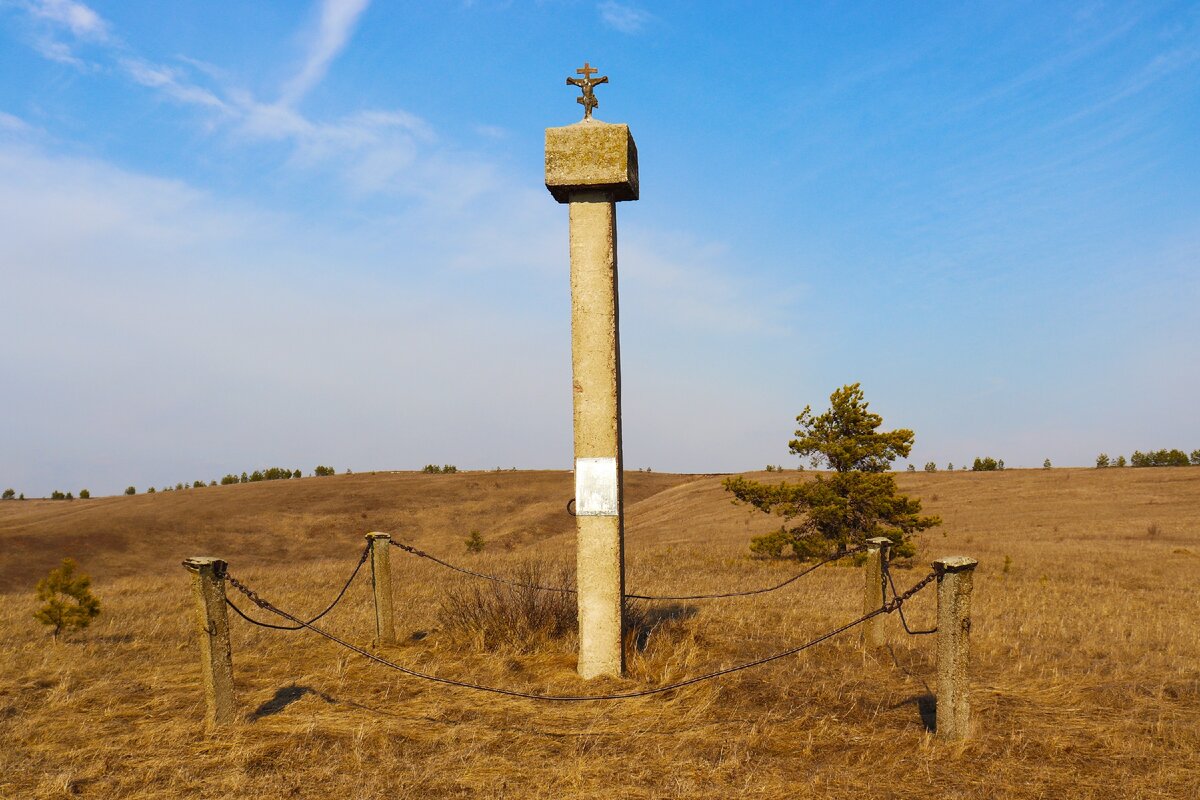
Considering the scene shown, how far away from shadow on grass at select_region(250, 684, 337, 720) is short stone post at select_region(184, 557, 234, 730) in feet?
1.01

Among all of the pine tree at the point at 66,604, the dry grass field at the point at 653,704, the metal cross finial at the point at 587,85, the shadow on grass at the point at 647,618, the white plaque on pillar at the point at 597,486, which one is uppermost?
the metal cross finial at the point at 587,85

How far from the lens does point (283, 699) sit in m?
6.71

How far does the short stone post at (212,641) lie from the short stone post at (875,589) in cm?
587

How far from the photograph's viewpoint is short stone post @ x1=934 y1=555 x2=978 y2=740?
5.43m

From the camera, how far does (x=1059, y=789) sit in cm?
477

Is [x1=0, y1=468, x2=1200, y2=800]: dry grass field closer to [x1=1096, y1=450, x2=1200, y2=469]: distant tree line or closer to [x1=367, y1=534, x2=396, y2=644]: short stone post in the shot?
[x1=367, y1=534, x2=396, y2=644]: short stone post

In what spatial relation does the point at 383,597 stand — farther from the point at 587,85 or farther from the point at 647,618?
the point at 587,85

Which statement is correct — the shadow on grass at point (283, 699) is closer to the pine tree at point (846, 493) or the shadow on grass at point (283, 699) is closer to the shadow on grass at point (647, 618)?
the shadow on grass at point (647, 618)

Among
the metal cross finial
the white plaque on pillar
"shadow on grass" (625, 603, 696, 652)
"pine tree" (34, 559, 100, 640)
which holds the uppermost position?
the metal cross finial

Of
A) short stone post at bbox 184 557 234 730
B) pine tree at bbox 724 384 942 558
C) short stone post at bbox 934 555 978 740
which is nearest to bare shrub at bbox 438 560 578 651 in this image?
short stone post at bbox 184 557 234 730

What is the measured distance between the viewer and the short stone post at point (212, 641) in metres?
5.92

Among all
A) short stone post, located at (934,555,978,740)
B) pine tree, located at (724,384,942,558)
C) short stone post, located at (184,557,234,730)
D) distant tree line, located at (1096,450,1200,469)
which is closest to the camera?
short stone post, located at (934,555,978,740)

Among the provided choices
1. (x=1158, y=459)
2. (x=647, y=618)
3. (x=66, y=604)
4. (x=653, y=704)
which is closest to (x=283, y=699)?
(x=653, y=704)

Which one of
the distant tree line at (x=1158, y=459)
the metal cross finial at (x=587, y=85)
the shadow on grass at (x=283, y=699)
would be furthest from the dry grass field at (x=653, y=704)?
the distant tree line at (x=1158, y=459)
